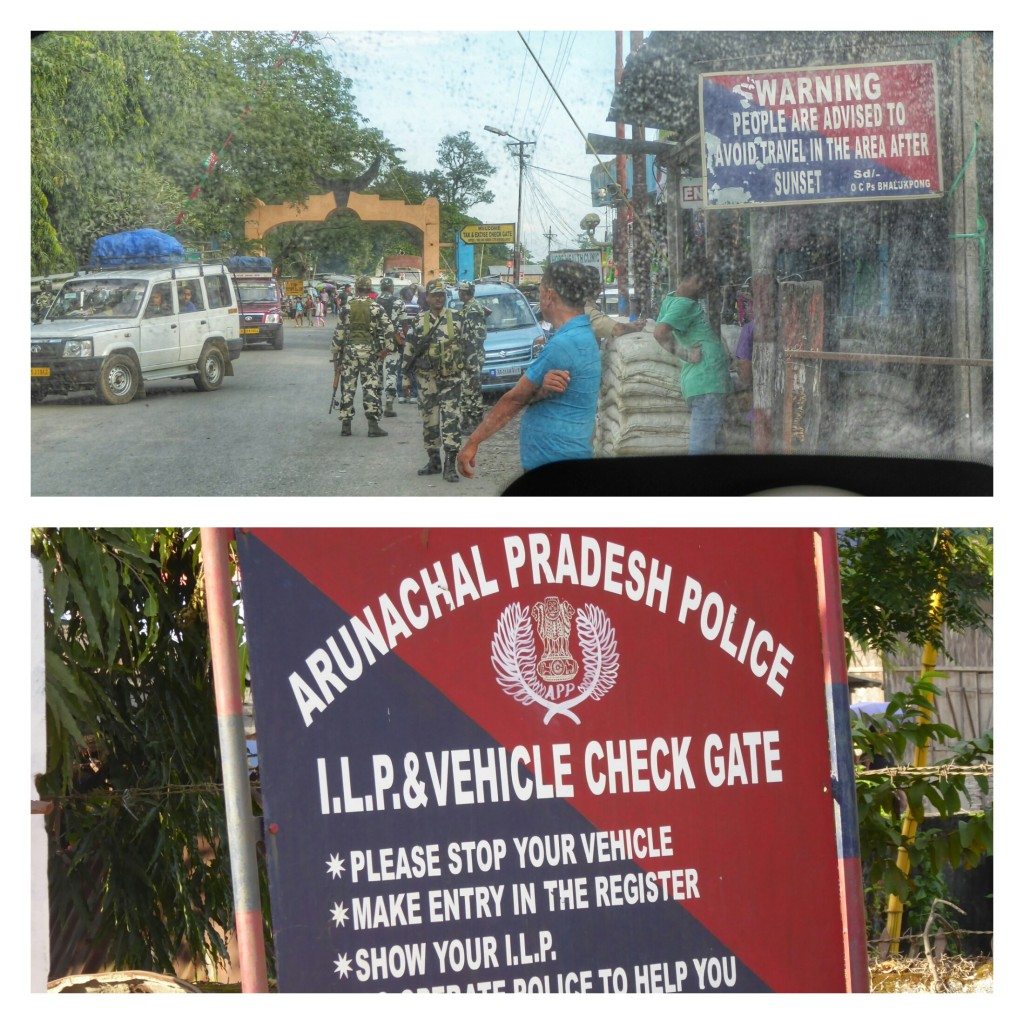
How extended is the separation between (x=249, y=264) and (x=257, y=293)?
0.23 ft

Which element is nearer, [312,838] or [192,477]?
[312,838]

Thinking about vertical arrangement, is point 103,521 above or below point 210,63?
below

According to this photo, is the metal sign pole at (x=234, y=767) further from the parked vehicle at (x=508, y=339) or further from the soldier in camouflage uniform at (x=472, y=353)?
the parked vehicle at (x=508, y=339)

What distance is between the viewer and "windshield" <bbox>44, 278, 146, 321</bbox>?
2449 millimetres

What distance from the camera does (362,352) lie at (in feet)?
8.39

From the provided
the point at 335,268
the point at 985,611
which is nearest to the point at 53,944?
the point at 335,268

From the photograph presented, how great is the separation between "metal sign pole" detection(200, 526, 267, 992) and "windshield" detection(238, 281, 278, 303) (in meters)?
0.80

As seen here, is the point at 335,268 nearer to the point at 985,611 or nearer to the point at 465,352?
the point at 465,352

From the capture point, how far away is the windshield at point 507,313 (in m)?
2.49

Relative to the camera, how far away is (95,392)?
8.20 feet

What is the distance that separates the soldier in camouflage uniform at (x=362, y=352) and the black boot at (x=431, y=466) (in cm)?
12

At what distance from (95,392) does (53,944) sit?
1.56 m

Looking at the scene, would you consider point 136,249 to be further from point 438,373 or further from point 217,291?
point 438,373

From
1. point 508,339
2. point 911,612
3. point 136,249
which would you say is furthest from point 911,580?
point 136,249
